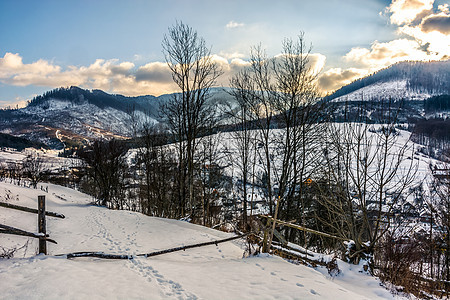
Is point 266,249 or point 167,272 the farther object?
point 266,249

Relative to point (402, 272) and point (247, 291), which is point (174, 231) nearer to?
point (247, 291)

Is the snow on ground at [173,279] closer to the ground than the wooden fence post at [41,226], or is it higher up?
closer to the ground

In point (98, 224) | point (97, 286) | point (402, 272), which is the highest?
point (97, 286)

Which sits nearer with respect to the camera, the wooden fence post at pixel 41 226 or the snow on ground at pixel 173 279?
the snow on ground at pixel 173 279

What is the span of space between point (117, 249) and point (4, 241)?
3.38m

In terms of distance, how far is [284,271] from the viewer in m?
5.60

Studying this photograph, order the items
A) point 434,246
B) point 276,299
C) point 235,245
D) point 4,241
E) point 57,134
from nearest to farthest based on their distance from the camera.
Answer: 1. point 276,299
2. point 4,241
3. point 235,245
4. point 434,246
5. point 57,134

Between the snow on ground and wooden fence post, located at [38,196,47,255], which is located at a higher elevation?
wooden fence post, located at [38,196,47,255]

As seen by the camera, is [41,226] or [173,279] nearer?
[173,279]

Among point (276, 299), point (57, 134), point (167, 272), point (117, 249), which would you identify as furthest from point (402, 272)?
point (57, 134)

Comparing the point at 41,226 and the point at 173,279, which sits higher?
the point at 41,226

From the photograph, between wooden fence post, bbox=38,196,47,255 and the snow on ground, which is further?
wooden fence post, bbox=38,196,47,255

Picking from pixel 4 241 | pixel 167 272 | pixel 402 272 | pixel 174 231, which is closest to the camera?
pixel 167 272

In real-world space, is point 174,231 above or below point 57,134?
below
